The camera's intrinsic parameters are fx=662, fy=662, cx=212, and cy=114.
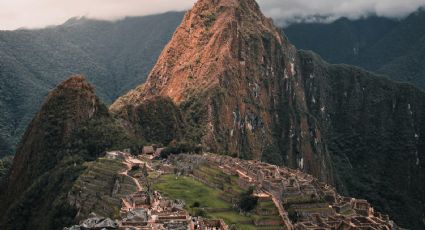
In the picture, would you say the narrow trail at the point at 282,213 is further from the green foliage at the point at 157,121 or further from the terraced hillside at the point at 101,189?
the green foliage at the point at 157,121

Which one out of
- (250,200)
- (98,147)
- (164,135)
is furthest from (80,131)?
(250,200)

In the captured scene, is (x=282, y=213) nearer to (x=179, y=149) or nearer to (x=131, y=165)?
(x=131, y=165)

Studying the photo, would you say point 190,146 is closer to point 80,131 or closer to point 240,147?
point 80,131

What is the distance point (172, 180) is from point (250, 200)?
43.6 feet

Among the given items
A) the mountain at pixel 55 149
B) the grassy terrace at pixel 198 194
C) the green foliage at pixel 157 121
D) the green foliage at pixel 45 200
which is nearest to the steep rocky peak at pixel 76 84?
the mountain at pixel 55 149

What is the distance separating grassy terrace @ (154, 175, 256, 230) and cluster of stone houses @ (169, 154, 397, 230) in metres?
5.39

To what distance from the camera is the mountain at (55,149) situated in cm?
9806

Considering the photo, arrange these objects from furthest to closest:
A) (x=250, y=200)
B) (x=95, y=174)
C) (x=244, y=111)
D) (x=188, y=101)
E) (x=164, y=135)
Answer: (x=244, y=111) < (x=188, y=101) < (x=164, y=135) < (x=95, y=174) < (x=250, y=200)

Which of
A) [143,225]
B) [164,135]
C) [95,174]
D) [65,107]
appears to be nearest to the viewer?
[143,225]

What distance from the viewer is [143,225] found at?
48875 millimetres

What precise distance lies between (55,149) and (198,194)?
45.6 metres

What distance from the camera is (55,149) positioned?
4788 inches

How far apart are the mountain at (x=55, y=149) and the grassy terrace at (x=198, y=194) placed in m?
13.9

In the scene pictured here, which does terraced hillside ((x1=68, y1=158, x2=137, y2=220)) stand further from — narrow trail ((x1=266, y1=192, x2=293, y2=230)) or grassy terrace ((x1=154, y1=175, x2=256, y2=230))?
narrow trail ((x1=266, y1=192, x2=293, y2=230))
